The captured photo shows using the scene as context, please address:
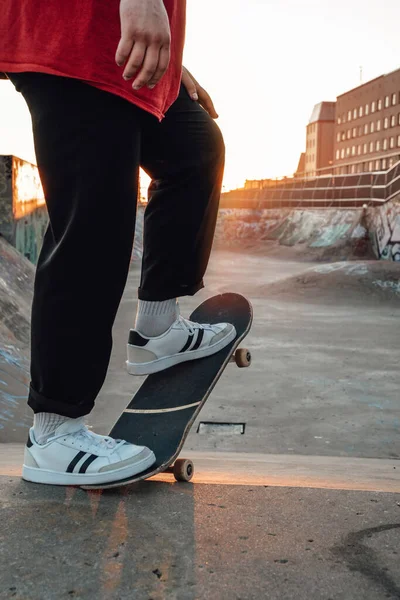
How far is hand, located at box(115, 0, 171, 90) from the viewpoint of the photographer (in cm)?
143

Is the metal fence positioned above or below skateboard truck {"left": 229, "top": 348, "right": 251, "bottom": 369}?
above

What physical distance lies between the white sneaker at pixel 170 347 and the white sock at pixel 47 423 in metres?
0.45

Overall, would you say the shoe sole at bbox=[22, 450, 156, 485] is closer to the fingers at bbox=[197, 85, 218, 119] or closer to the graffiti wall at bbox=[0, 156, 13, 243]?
the fingers at bbox=[197, 85, 218, 119]

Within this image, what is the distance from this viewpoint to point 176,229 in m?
1.96

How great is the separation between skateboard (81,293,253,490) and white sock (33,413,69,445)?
184 millimetres

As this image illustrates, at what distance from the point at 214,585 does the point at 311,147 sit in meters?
86.0

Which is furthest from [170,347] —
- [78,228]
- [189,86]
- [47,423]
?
[189,86]

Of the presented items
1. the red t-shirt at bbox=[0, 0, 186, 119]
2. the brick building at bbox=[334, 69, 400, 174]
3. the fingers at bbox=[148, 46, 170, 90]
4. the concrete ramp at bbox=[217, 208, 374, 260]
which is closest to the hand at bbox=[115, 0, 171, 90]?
the fingers at bbox=[148, 46, 170, 90]

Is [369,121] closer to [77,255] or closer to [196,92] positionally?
[196,92]

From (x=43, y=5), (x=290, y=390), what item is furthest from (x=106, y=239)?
(x=290, y=390)

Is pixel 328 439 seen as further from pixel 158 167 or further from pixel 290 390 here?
pixel 158 167

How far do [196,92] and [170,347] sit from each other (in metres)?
0.83

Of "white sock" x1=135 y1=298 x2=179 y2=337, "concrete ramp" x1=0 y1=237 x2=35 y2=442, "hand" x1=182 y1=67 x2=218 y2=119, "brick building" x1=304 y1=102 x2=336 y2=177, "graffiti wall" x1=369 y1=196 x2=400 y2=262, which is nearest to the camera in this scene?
"hand" x1=182 y1=67 x2=218 y2=119

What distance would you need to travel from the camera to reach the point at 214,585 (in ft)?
3.91
